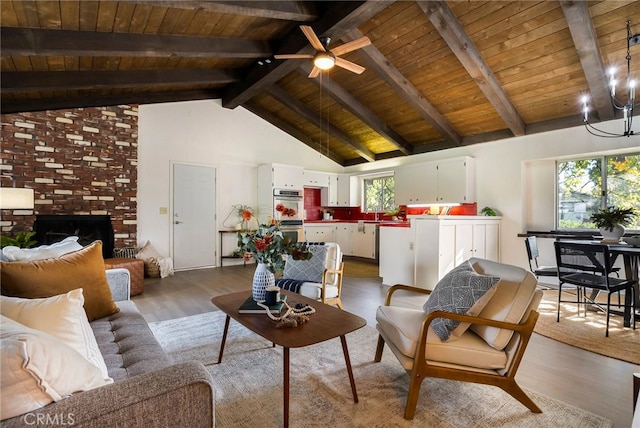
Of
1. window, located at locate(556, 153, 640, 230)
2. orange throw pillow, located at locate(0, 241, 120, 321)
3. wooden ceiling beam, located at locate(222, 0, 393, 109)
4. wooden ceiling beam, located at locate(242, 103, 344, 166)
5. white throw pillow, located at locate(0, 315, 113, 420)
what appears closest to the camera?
white throw pillow, located at locate(0, 315, 113, 420)

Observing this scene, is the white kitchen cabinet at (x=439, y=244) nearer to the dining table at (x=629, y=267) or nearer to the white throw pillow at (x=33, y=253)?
the dining table at (x=629, y=267)

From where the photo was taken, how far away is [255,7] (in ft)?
10.4

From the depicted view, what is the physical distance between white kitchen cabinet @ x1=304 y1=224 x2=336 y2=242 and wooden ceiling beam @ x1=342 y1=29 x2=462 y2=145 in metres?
3.41

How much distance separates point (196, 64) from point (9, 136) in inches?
111

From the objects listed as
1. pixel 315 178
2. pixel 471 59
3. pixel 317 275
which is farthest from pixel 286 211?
pixel 315 178

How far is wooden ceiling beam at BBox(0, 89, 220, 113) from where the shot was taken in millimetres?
4516

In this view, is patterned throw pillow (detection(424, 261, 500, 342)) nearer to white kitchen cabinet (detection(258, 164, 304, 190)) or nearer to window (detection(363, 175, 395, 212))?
white kitchen cabinet (detection(258, 164, 304, 190))

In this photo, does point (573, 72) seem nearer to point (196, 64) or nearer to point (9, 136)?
point (196, 64)

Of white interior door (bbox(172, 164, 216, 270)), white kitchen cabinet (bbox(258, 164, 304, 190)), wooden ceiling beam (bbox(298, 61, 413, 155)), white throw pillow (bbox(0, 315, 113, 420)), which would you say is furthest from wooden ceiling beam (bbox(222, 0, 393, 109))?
white throw pillow (bbox(0, 315, 113, 420))

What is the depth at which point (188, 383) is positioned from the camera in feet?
3.09

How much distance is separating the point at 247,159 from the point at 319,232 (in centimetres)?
243

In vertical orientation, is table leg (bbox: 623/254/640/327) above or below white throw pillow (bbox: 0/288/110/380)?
below

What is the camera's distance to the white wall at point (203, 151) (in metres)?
5.67

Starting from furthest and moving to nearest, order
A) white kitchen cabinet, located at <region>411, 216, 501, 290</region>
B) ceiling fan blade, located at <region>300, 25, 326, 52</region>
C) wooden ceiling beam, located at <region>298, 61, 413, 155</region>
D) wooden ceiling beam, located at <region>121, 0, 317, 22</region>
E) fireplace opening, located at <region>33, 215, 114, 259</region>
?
wooden ceiling beam, located at <region>298, 61, 413, 155</region> → fireplace opening, located at <region>33, 215, 114, 259</region> → white kitchen cabinet, located at <region>411, 216, 501, 290</region> → ceiling fan blade, located at <region>300, 25, 326, 52</region> → wooden ceiling beam, located at <region>121, 0, 317, 22</region>
